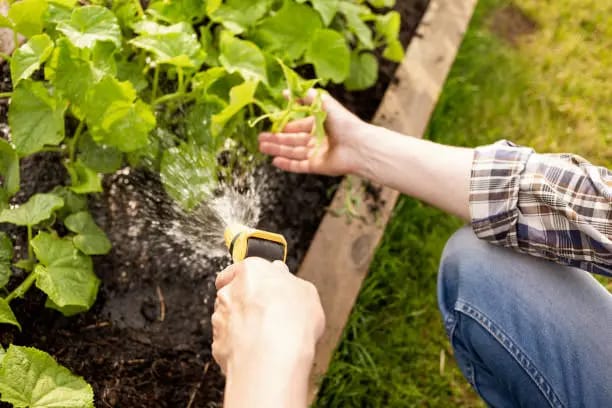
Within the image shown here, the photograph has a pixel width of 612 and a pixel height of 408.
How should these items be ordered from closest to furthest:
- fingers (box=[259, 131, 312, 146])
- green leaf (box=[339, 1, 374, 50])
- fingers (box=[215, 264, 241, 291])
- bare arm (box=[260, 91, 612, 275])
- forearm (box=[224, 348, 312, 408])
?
forearm (box=[224, 348, 312, 408]), fingers (box=[215, 264, 241, 291]), bare arm (box=[260, 91, 612, 275]), fingers (box=[259, 131, 312, 146]), green leaf (box=[339, 1, 374, 50])

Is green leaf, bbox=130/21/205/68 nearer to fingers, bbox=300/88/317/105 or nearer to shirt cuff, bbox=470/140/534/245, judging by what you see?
fingers, bbox=300/88/317/105

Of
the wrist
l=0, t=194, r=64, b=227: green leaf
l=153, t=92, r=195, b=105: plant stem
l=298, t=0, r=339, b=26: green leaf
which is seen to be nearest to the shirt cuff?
the wrist

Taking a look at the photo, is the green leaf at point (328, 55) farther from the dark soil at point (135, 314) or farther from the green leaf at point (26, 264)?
the green leaf at point (26, 264)

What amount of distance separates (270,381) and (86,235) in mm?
486

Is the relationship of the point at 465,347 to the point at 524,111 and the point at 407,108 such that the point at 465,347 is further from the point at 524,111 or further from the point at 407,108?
the point at 524,111

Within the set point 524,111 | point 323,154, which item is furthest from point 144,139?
point 524,111

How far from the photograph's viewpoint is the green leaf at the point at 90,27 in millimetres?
995

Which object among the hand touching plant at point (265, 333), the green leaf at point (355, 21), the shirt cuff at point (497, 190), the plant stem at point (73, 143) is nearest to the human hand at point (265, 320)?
Result: the hand touching plant at point (265, 333)

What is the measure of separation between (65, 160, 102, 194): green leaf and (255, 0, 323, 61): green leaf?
41 centimetres

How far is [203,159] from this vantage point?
1.23m

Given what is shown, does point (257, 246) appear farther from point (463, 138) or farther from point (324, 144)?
point (463, 138)

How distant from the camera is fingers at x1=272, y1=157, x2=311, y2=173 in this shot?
1240 millimetres

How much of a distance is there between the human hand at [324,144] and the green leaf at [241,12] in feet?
0.61

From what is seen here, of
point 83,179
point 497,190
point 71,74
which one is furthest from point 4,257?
point 497,190
